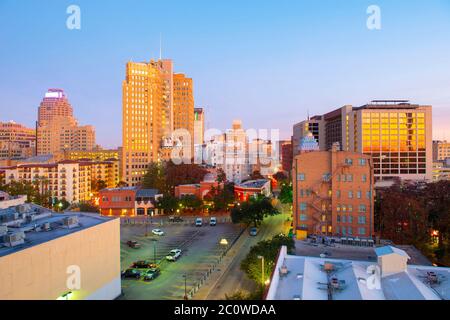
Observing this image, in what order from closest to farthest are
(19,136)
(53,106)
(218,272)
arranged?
1. (218,272)
2. (19,136)
3. (53,106)

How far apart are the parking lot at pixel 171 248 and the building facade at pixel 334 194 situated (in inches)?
281

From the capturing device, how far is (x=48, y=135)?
11762cm

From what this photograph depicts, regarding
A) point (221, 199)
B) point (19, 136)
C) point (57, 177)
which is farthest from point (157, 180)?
point (19, 136)

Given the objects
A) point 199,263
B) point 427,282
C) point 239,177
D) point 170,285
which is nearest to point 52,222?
point 170,285

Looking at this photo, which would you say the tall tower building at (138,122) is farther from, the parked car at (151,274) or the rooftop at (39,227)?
the rooftop at (39,227)

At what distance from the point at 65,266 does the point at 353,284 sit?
1094 cm

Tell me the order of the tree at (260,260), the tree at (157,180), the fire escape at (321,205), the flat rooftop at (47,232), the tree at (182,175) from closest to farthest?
the flat rooftop at (47,232)
the tree at (260,260)
the fire escape at (321,205)
the tree at (157,180)
the tree at (182,175)

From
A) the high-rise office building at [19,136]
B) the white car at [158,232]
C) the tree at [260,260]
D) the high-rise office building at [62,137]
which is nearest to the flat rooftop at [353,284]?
the tree at [260,260]

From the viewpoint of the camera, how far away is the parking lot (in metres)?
19.4

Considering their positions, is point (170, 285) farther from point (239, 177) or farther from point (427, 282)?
point (239, 177)

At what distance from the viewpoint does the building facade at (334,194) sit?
2881 centimetres

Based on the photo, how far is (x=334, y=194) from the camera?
29.2 meters

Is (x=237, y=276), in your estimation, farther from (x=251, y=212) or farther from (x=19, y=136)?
(x=19, y=136)
